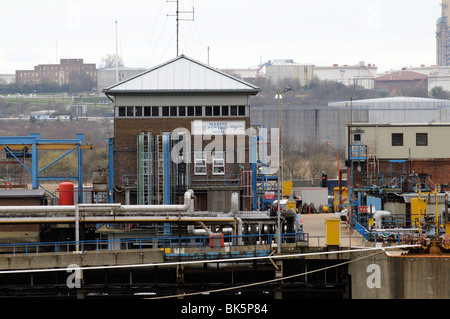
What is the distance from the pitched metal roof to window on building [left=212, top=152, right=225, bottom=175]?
427cm

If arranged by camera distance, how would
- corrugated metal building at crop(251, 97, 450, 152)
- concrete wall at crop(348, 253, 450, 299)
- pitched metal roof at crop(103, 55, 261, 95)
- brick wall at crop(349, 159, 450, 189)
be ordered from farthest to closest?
corrugated metal building at crop(251, 97, 450, 152), brick wall at crop(349, 159, 450, 189), pitched metal roof at crop(103, 55, 261, 95), concrete wall at crop(348, 253, 450, 299)

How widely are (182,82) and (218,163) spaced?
5.96 m

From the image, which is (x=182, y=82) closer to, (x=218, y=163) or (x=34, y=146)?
(x=218, y=163)

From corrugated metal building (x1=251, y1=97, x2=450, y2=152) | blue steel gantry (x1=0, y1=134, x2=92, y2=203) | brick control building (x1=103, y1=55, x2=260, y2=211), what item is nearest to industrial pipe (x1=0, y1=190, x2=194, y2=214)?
brick control building (x1=103, y1=55, x2=260, y2=211)

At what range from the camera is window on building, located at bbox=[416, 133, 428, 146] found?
60719mm

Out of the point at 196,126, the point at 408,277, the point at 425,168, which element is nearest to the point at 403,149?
the point at 425,168

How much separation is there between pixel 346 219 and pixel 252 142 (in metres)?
9.22

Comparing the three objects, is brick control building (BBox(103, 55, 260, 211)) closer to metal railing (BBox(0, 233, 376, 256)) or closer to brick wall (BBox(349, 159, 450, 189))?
metal railing (BBox(0, 233, 376, 256))

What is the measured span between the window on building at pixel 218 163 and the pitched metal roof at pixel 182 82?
4267 mm

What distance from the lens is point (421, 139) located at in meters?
60.8

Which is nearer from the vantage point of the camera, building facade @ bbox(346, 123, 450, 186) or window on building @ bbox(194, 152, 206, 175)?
window on building @ bbox(194, 152, 206, 175)

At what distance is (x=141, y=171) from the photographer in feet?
177

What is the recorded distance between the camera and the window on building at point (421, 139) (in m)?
60.7

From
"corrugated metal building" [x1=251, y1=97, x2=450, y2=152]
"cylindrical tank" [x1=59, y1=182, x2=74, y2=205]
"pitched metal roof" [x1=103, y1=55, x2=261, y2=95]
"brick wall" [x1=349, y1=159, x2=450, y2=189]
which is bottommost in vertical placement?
"cylindrical tank" [x1=59, y1=182, x2=74, y2=205]
